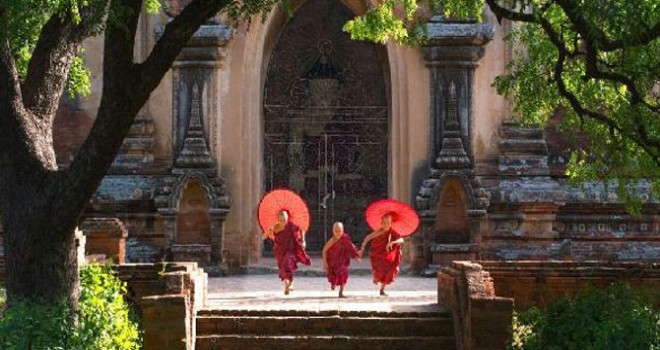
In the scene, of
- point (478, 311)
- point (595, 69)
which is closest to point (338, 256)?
point (478, 311)

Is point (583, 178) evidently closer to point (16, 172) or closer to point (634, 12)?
point (634, 12)

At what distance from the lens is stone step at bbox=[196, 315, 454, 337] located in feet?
38.0

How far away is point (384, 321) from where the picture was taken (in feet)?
38.2

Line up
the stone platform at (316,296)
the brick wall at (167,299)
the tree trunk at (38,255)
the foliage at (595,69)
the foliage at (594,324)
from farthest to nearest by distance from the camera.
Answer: the stone platform at (316,296), the brick wall at (167,299), the tree trunk at (38,255), the foliage at (594,324), the foliage at (595,69)

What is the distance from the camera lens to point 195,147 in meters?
17.5

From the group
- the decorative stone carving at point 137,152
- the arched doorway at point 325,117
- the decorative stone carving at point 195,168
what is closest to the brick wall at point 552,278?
the decorative stone carving at point 195,168

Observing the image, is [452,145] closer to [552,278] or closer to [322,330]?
[552,278]

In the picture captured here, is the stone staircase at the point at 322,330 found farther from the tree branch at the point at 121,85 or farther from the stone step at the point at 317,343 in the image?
the tree branch at the point at 121,85

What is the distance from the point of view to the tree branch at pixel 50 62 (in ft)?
34.4

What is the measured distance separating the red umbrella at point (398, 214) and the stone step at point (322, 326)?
9.56 ft

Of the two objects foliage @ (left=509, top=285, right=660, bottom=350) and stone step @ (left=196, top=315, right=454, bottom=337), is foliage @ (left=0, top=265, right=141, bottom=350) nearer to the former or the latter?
stone step @ (left=196, top=315, right=454, bottom=337)

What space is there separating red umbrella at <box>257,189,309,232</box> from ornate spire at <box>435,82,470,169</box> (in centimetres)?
304

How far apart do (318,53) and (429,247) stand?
17.6 feet

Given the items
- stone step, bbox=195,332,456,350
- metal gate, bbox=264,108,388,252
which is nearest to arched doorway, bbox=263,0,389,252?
metal gate, bbox=264,108,388,252
